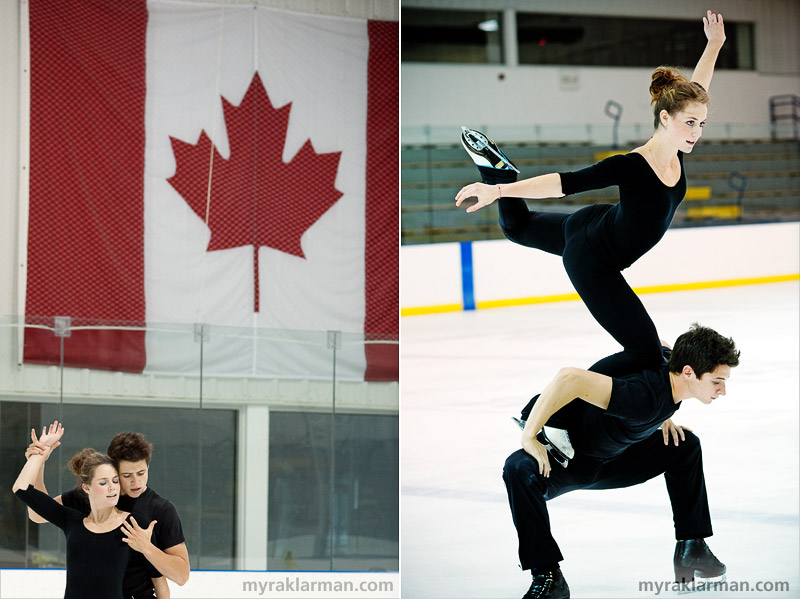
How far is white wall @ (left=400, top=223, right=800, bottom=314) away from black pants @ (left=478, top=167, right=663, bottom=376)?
6.29m

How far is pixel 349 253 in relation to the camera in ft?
31.7

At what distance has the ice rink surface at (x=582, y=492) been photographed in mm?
3463

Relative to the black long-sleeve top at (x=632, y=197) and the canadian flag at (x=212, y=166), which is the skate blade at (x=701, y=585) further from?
the canadian flag at (x=212, y=166)

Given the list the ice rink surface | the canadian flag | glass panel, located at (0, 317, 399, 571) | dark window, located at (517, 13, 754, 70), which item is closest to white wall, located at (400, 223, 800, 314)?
the canadian flag

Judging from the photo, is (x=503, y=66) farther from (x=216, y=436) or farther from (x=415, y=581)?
(x=415, y=581)

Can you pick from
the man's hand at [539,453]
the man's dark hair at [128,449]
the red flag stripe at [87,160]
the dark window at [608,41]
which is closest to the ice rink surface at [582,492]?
the man's hand at [539,453]

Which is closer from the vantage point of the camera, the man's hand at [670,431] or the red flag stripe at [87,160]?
the man's hand at [670,431]

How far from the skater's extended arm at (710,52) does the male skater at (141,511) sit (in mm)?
2017

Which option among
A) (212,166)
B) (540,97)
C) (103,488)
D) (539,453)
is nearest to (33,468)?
(103,488)

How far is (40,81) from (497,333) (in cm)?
441

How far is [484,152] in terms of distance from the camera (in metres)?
2.89

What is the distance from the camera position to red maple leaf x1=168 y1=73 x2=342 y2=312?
30.4ft

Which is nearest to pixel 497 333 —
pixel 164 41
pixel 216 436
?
pixel 216 436

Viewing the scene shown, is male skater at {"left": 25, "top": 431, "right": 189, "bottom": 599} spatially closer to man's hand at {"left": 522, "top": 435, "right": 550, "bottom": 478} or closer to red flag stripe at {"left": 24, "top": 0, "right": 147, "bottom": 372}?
man's hand at {"left": 522, "top": 435, "right": 550, "bottom": 478}
